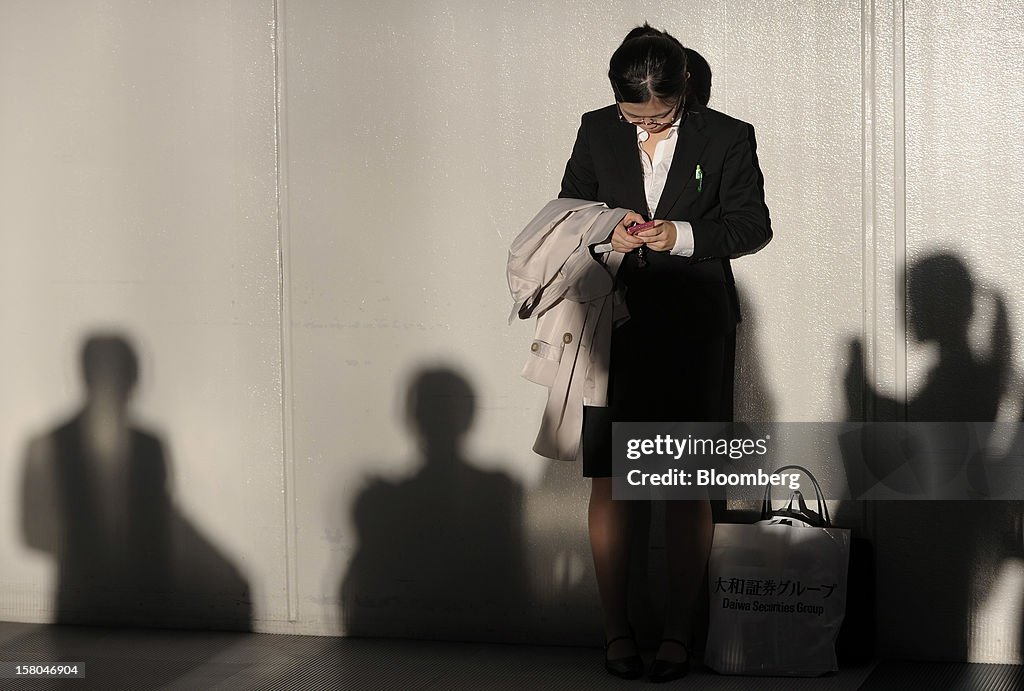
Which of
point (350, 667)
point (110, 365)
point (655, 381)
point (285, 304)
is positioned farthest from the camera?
point (110, 365)

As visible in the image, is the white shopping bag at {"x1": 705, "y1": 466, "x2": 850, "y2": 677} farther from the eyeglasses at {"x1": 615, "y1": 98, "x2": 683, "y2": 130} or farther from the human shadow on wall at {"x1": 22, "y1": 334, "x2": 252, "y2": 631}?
the human shadow on wall at {"x1": 22, "y1": 334, "x2": 252, "y2": 631}

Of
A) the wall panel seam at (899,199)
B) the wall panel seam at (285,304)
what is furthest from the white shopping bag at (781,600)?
the wall panel seam at (285,304)

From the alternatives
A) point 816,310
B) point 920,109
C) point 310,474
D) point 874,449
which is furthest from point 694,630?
point 920,109

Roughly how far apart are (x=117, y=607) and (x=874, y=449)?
2598 mm

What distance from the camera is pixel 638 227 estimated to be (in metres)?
3.50

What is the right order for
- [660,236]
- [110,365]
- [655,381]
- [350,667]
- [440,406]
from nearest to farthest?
[660,236] → [655,381] → [350,667] → [440,406] → [110,365]

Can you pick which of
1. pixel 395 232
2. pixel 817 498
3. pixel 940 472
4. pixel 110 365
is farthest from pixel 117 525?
pixel 940 472

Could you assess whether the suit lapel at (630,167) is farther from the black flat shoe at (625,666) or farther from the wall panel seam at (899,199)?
the black flat shoe at (625,666)

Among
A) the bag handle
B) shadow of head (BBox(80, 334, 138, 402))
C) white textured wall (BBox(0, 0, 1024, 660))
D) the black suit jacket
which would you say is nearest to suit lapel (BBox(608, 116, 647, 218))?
the black suit jacket

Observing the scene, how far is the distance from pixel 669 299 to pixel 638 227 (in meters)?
0.28

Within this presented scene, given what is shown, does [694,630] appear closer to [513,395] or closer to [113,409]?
[513,395]

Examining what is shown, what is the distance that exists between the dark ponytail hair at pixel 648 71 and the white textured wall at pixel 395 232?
12.1 inches

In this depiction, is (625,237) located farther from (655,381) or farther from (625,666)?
(625,666)

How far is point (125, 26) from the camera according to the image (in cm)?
421
